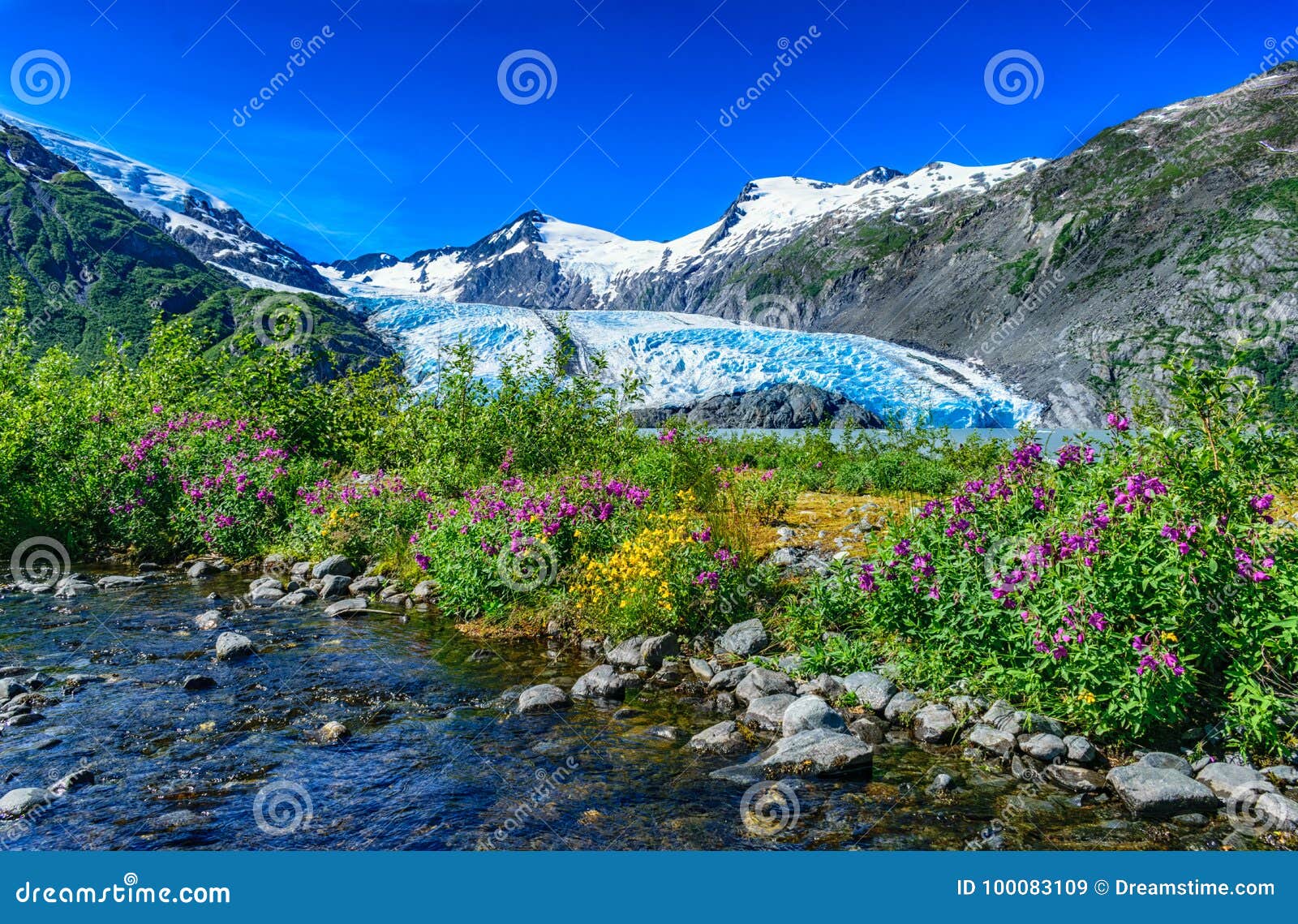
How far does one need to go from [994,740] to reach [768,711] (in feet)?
5.99

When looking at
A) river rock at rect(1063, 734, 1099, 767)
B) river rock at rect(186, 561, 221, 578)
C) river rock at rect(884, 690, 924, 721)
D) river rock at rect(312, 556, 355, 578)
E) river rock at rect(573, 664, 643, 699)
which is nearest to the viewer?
river rock at rect(1063, 734, 1099, 767)

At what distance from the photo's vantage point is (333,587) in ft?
38.5

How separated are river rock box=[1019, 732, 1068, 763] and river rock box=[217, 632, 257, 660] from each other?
26.1ft

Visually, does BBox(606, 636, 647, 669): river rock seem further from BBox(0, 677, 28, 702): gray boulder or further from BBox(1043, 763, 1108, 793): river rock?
BBox(0, 677, 28, 702): gray boulder

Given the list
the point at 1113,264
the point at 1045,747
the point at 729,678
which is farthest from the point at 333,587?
the point at 1113,264

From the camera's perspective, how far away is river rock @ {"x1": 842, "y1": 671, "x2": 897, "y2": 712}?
6.89 metres

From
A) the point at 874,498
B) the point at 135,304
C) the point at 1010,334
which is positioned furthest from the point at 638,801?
the point at 135,304

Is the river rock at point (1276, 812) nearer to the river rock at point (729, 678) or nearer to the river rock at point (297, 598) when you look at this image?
the river rock at point (729, 678)

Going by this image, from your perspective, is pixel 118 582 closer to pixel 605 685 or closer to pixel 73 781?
pixel 73 781

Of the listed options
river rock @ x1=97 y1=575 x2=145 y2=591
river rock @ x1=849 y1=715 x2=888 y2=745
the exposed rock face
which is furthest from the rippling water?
the exposed rock face

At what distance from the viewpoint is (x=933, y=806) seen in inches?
209

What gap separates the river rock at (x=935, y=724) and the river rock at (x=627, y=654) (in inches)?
117

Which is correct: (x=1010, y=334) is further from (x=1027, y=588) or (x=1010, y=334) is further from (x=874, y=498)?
(x=1027, y=588)

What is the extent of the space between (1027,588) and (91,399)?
1735 centimetres
